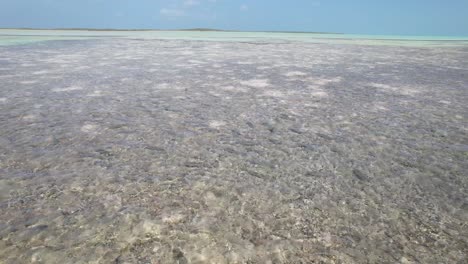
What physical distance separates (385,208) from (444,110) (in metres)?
2.17

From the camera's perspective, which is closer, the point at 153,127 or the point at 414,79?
the point at 153,127

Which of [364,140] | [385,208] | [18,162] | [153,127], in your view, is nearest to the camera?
[385,208]

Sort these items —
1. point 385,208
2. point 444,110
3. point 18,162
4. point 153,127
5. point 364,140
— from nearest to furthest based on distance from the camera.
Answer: point 385,208 → point 18,162 → point 364,140 → point 153,127 → point 444,110

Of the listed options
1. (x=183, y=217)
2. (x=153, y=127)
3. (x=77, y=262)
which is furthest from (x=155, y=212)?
(x=153, y=127)

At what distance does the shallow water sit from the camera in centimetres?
111

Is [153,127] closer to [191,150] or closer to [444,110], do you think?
[191,150]

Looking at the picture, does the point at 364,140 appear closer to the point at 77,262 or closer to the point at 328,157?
the point at 328,157

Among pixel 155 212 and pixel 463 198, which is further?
pixel 463 198

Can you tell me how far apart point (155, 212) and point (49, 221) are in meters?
0.37

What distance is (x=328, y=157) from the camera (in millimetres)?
1877

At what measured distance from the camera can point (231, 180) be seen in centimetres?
159

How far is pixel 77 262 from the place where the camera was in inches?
39.9

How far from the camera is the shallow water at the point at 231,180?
1.11 metres

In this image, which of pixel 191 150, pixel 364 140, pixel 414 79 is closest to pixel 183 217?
pixel 191 150
